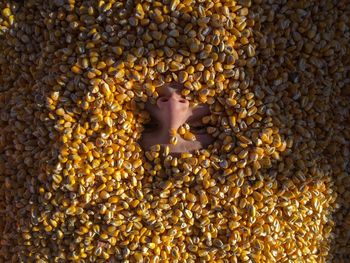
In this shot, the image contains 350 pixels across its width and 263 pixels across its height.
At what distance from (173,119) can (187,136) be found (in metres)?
0.08

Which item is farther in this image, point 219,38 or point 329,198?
point 329,198

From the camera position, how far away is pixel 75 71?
192cm

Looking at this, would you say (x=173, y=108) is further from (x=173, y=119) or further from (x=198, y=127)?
(x=198, y=127)

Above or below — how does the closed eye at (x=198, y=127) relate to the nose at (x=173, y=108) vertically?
below

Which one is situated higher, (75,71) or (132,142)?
(75,71)

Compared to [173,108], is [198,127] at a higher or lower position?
lower

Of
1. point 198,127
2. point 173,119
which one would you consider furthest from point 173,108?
point 198,127

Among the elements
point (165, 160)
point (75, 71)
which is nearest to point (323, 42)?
point (165, 160)

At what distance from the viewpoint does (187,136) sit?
196 cm

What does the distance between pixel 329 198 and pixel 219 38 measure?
730 mm

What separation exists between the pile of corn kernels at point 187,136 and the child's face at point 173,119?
0.10 feet

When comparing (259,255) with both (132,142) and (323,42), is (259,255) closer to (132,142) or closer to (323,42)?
(132,142)

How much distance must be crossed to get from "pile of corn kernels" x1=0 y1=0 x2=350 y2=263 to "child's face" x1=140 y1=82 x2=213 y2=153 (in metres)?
0.03

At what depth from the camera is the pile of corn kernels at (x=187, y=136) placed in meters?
1.90
